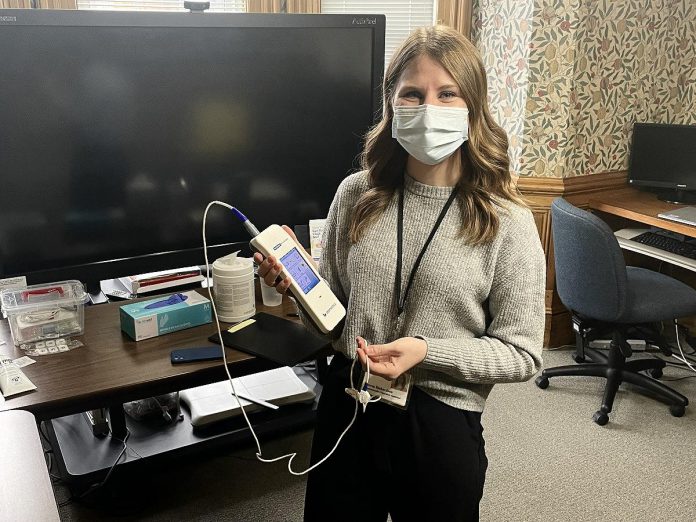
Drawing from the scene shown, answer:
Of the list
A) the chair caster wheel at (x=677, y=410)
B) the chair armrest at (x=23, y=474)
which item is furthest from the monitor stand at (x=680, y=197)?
the chair armrest at (x=23, y=474)

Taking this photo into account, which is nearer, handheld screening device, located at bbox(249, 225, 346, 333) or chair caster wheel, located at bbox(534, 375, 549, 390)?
handheld screening device, located at bbox(249, 225, 346, 333)

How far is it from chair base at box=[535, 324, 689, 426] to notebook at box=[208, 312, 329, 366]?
4.75 ft

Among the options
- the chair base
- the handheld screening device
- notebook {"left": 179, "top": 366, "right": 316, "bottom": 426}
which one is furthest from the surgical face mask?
the chair base

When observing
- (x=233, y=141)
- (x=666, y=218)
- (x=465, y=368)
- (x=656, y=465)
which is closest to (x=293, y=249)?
(x=465, y=368)

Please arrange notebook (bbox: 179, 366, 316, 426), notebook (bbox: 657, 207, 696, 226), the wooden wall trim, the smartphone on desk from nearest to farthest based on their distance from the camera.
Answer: the smartphone on desk
notebook (bbox: 179, 366, 316, 426)
notebook (bbox: 657, 207, 696, 226)
the wooden wall trim

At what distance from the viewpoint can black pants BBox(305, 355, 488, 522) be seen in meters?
1.28

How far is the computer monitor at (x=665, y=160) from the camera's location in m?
3.01

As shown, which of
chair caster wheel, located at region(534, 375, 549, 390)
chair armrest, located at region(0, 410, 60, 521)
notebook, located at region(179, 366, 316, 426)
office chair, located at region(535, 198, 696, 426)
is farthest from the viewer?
chair caster wheel, located at region(534, 375, 549, 390)

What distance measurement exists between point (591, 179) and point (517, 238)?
6.50ft

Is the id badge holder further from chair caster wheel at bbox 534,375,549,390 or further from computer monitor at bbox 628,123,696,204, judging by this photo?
computer monitor at bbox 628,123,696,204

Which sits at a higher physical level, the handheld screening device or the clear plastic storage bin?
the handheld screening device

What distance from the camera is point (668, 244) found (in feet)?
9.02

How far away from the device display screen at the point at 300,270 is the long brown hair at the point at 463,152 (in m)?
0.11

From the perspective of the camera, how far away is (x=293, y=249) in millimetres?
1366
